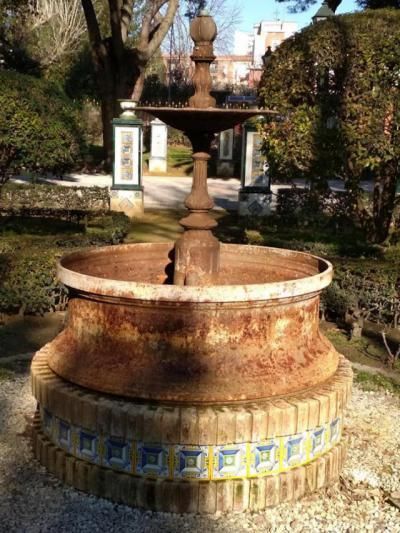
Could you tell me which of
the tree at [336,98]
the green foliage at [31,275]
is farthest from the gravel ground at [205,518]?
the tree at [336,98]

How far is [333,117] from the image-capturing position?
923 centimetres

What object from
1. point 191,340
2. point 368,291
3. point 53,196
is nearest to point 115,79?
point 53,196

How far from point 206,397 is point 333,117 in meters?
6.31

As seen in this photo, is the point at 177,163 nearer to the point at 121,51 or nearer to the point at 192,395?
the point at 121,51

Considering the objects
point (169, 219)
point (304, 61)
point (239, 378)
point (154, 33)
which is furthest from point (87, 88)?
point (239, 378)

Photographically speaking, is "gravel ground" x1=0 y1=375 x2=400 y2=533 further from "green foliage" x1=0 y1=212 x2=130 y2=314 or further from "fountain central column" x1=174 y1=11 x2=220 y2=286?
"green foliage" x1=0 y1=212 x2=130 y2=314

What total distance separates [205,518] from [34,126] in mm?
8083

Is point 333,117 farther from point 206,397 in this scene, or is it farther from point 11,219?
point 11,219

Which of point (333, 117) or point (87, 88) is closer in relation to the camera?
point (333, 117)

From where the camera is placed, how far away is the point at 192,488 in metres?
3.90

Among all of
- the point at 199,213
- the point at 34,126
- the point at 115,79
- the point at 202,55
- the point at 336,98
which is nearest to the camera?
the point at 202,55

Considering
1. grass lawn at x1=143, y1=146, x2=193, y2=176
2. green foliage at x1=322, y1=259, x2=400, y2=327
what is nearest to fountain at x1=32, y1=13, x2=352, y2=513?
green foliage at x1=322, y1=259, x2=400, y2=327

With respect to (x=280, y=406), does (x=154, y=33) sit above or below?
above

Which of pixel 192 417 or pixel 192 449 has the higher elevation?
pixel 192 417
